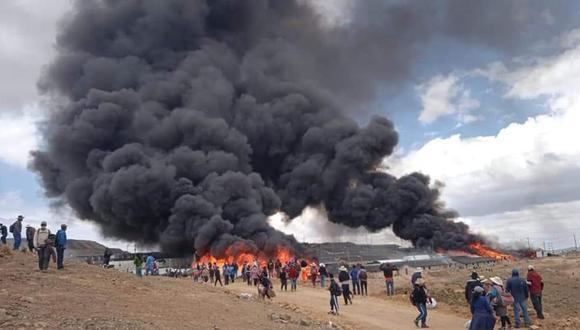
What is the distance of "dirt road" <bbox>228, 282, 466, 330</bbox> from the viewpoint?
20156 millimetres

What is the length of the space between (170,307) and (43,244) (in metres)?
7.14

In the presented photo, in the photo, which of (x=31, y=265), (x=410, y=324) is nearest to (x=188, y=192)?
(x=31, y=265)

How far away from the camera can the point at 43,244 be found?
21562 millimetres

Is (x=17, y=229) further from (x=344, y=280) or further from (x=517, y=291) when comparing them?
(x=517, y=291)

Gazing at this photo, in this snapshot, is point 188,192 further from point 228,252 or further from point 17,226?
point 17,226

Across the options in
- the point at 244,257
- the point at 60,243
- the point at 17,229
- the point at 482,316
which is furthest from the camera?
the point at 244,257

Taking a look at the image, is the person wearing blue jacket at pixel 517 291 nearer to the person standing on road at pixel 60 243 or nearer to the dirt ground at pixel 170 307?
the dirt ground at pixel 170 307

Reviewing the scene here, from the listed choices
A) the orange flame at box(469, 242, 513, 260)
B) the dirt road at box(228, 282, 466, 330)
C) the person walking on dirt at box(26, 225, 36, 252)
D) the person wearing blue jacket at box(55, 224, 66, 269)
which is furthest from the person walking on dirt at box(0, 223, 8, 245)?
the orange flame at box(469, 242, 513, 260)

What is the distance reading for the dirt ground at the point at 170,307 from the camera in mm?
14070

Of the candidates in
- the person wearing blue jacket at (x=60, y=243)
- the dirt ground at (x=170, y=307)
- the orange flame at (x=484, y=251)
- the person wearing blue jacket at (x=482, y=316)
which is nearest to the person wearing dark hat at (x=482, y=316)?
the person wearing blue jacket at (x=482, y=316)

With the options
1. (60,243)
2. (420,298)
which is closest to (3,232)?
(60,243)

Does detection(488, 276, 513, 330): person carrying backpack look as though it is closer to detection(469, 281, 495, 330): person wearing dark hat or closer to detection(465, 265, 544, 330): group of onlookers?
detection(465, 265, 544, 330): group of onlookers

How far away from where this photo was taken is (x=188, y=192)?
230ft

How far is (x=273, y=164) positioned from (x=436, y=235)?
29513 millimetres
